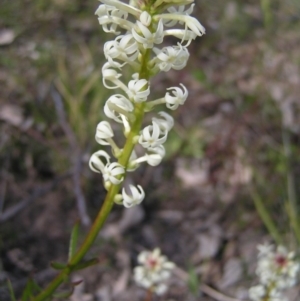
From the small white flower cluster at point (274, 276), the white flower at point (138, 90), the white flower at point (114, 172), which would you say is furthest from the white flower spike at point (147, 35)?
the small white flower cluster at point (274, 276)

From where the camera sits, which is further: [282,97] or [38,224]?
[282,97]

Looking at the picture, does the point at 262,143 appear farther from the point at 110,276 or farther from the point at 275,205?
the point at 110,276

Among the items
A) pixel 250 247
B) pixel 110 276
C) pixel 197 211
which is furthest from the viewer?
pixel 197 211

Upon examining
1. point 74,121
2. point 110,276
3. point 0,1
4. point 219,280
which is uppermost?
point 0,1

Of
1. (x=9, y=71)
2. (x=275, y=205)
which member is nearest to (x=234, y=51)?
(x=275, y=205)

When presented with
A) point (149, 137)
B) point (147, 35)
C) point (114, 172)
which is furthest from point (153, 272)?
point (147, 35)
